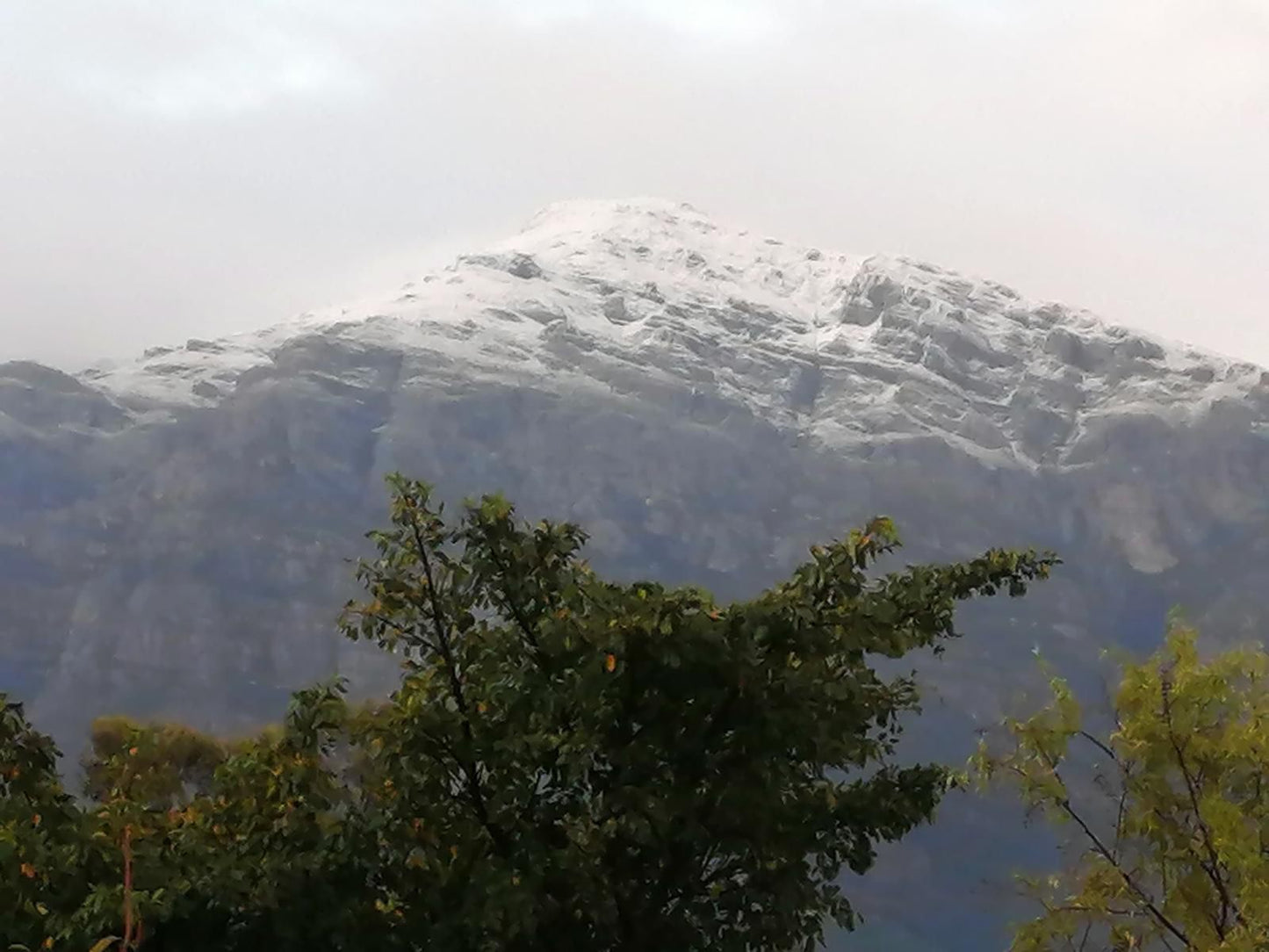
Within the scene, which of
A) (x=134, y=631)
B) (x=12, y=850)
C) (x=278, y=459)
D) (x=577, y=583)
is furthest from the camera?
(x=278, y=459)

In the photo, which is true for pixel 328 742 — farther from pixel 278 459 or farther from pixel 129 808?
pixel 278 459

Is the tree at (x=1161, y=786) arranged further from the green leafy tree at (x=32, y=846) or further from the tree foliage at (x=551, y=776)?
the green leafy tree at (x=32, y=846)

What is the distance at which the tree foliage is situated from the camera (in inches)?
375

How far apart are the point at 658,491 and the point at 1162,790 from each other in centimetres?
18454

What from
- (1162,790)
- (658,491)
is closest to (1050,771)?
(1162,790)

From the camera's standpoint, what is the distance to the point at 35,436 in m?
186

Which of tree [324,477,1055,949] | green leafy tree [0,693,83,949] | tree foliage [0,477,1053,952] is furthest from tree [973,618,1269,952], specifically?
green leafy tree [0,693,83,949]

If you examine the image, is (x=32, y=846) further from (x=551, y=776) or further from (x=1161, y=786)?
(x=1161, y=786)

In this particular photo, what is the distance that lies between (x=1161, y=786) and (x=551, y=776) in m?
5.43

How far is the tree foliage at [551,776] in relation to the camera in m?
9.52

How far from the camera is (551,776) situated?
10.6m

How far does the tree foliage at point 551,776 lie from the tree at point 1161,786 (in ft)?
6.17

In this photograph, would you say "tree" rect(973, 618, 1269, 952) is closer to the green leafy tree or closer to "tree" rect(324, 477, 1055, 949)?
"tree" rect(324, 477, 1055, 949)

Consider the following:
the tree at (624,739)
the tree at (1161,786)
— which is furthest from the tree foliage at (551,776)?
the tree at (1161,786)
